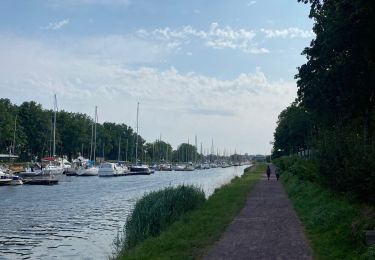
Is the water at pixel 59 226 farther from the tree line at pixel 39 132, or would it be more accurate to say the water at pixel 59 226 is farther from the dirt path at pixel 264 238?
the tree line at pixel 39 132

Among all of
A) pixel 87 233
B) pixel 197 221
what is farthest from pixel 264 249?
pixel 87 233

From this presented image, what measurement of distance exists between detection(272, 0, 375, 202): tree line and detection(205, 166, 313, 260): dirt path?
9.34 ft

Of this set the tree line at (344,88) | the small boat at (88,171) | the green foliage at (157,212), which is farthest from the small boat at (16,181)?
the green foliage at (157,212)

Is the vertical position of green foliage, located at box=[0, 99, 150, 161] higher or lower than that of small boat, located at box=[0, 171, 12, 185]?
higher

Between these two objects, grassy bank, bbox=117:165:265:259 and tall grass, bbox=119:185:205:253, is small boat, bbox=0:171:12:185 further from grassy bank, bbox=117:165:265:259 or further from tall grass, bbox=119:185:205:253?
grassy bank, bbox=117:165:265:259

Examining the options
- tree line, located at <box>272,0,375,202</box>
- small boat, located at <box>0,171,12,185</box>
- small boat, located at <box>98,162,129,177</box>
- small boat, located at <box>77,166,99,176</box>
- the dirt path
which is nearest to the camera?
the dirt path

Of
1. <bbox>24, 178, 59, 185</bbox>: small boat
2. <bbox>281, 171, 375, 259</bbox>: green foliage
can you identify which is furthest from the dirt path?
<bbox>24, 178, 59, 185</bbox>: small boat

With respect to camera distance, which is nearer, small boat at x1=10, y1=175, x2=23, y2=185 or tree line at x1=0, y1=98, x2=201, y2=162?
small boat at x1=10, y1=175, x2=23, y2=185

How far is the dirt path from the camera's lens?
1419 cm

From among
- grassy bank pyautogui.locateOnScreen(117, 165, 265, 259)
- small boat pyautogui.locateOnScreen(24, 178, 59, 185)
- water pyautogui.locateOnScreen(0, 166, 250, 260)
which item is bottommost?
water pyautogui.locateOnScreen(0, 166, 250, 260)

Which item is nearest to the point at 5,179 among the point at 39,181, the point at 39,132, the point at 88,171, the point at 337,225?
the point at 39,181

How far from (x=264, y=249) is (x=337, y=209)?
5.67 meters

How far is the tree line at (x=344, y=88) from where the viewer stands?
65.1ft

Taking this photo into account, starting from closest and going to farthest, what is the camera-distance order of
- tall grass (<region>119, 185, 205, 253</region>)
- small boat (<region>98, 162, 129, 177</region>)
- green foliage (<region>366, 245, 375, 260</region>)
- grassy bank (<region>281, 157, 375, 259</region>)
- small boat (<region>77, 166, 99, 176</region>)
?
green foliage (<region>366, 245, 375, 260</region>) < grassy bank (<region>281, 157, 375, 259</region>) < tall grass (<region>119, 185, 205, 253</region>) < small boat (<region>98, 162, 129, 177</region>) < small boat (<region>77, 166, 99, 176</region>)
